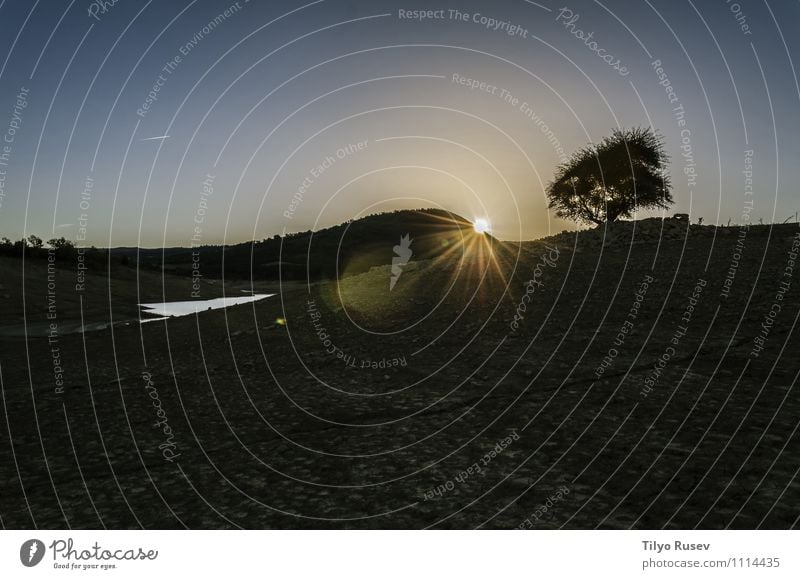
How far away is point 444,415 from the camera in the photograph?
20.2 feet

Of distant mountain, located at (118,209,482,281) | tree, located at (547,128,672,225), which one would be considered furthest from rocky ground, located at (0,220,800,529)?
distant mountain, located at (118,209,482,281)

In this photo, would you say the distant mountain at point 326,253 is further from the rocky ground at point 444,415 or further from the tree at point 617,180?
the rocky ground at point 444,415

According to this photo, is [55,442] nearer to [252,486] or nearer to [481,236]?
[252,486]

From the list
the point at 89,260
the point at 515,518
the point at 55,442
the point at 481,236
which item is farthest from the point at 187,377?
the point at 89,260

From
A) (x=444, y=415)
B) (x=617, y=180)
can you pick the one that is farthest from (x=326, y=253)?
(x=444, y=415)

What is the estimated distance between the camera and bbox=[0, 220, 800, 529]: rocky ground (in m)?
4.06

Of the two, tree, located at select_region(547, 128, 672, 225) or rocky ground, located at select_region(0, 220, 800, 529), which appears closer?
rocky ground, located at select_region(0, 220, 800, 529)

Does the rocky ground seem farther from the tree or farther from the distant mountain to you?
the distant mountain

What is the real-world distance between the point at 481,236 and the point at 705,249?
→ 302 inches

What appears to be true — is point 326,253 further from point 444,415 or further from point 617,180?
point 444,415

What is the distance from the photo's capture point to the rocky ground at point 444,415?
4059 millimetres

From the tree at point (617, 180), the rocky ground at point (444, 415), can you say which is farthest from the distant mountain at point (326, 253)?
the rocky ground at point (444, 415)

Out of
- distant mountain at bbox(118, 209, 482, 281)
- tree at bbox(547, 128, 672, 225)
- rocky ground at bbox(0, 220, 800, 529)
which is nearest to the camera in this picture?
rocky ground at bbox(0, 220, 800, 529)

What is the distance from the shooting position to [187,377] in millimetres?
8922
